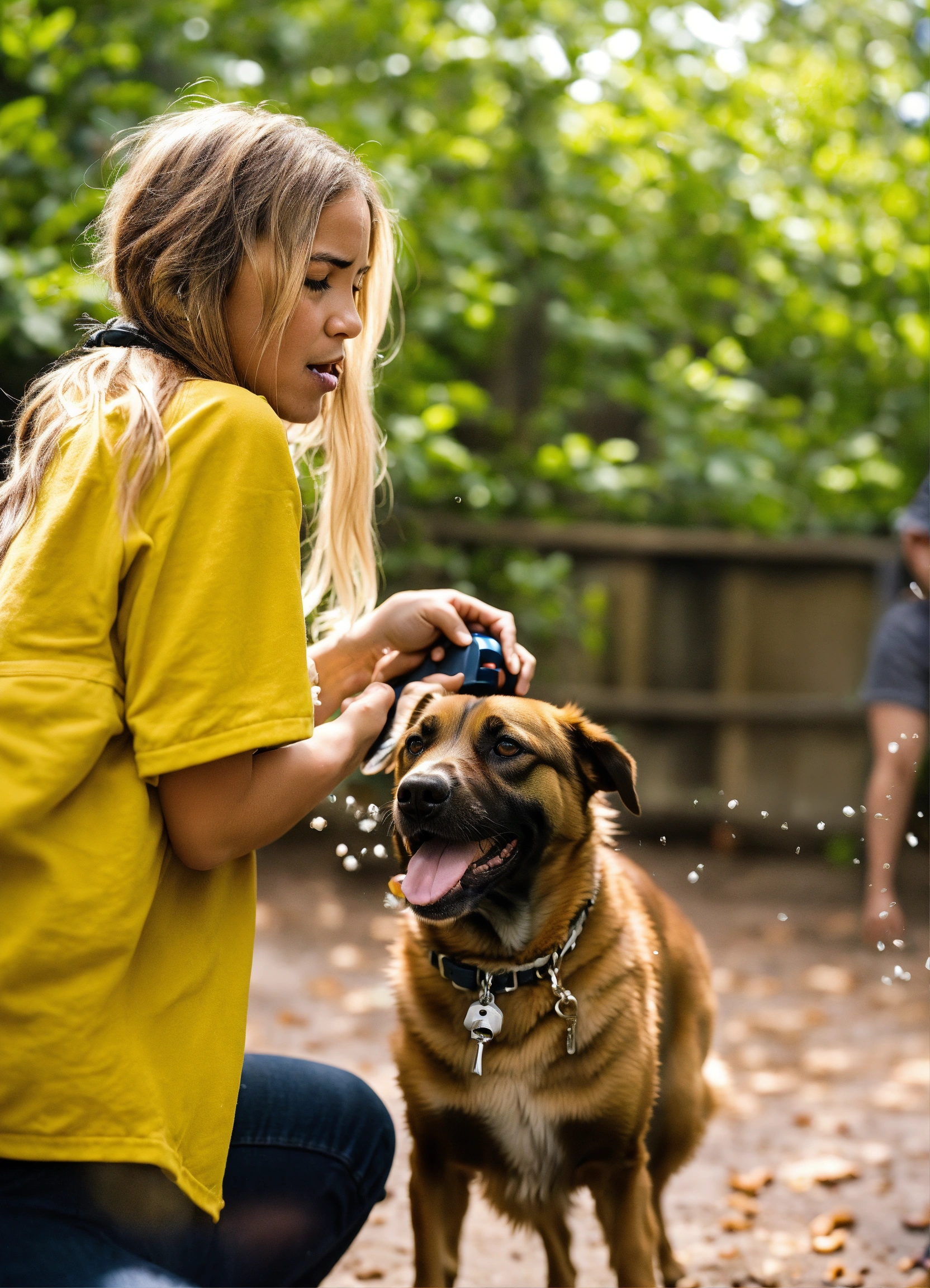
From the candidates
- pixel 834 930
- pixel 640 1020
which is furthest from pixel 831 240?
pixel 640 1020

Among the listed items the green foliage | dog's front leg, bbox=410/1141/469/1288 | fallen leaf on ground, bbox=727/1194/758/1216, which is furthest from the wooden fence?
dog's front leg, bbox=410/1141/469/1288

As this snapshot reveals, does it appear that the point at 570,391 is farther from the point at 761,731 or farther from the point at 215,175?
the point at 215,175

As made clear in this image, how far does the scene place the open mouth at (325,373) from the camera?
1.70 m

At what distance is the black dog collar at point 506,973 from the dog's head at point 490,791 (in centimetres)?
12

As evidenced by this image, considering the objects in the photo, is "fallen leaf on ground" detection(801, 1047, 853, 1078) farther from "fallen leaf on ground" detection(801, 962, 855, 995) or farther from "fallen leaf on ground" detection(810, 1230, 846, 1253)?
"fallen leaf on ground" detection(810, 1230, 846, 1253)

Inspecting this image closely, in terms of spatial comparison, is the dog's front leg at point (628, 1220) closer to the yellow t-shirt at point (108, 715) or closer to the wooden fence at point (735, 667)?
the yellow t-shirt at point (108, 715)

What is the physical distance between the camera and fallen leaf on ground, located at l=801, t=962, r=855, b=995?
16.9 feet

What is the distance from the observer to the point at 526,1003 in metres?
2.21

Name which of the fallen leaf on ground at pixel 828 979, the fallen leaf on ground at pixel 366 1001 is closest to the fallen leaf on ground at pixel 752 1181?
the fallen leaf on ground at pixel 366 1001

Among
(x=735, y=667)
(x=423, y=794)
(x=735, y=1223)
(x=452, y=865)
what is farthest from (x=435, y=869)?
(x=735, y=667)

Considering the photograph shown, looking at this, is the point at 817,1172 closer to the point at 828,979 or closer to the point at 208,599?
the point at 828,979

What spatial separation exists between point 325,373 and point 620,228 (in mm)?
5412

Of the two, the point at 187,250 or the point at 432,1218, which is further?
the point at 432,1218

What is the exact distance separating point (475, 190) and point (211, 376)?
501cm
